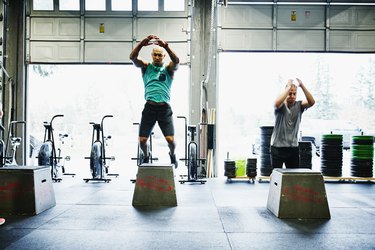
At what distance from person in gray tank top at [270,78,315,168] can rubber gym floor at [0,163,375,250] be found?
61 centimetres

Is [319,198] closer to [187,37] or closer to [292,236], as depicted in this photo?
[292,236]

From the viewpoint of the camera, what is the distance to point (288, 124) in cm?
375

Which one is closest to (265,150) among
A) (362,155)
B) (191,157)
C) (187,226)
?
(191,157)

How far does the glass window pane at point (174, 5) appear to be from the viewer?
7.08 m

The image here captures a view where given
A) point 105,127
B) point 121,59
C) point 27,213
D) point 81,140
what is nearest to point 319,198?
point 27,213

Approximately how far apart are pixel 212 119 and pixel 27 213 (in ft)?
13.5

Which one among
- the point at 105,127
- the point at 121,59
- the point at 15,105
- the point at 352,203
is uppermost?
the point at 121,59

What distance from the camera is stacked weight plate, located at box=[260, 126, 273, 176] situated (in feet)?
20.6

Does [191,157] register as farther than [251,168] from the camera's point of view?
No

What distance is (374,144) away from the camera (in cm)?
642

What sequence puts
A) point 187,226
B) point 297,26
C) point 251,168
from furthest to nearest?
point 297,26, point 251,168, point 187,226

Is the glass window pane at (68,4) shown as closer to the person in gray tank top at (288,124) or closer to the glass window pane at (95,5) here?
the glass window pane at (95,5)

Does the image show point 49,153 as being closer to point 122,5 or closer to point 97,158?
point 97,158

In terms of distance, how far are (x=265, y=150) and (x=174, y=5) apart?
3478 mm
